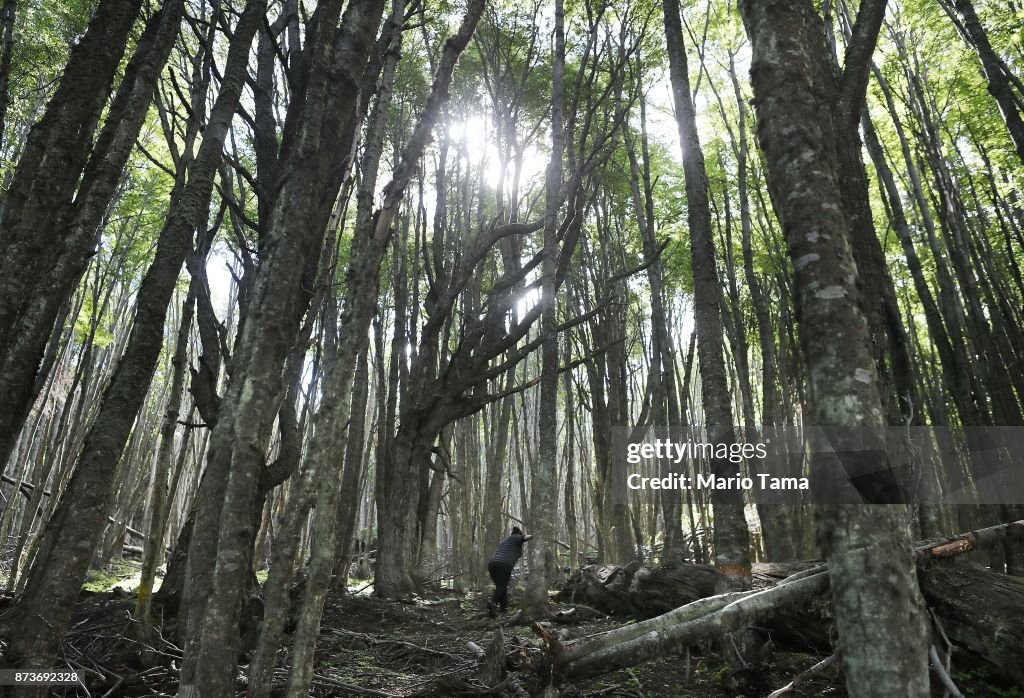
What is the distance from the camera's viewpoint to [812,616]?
Answer: 12.9 feet

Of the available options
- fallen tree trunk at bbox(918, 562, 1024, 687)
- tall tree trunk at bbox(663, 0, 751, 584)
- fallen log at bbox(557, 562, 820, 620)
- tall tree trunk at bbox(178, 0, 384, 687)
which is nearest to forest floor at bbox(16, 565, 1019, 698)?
fallen tree trunk at bbox(918, 562, 1024, 687)

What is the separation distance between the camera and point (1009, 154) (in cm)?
862

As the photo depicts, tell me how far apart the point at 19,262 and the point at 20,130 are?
25.0 feet

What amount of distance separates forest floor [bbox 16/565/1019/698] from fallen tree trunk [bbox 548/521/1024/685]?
0.18 metres

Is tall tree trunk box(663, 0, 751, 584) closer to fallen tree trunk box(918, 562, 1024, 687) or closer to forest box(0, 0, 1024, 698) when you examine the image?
forest box(0, 0, 1024, 698)

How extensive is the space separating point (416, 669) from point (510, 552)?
302cm

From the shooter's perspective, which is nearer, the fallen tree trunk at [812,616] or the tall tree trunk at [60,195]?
the fallen tree trunk at [812,616]

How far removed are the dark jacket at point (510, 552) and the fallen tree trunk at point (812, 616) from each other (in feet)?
12.2

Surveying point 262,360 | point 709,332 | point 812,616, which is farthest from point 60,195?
point 812,616

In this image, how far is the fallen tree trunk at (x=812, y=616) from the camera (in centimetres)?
262

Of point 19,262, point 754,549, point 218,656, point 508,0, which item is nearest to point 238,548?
point 218,656

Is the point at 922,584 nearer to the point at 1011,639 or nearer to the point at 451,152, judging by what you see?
the point at 1011,639

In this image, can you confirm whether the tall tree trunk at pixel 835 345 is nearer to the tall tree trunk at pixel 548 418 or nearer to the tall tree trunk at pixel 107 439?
the tall tree trunk at pixel 107 439

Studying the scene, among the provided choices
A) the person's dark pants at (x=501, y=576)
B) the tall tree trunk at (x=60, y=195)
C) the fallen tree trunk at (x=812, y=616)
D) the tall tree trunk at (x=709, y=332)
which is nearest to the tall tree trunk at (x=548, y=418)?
the person's dark pants at (x=501, y=576)
